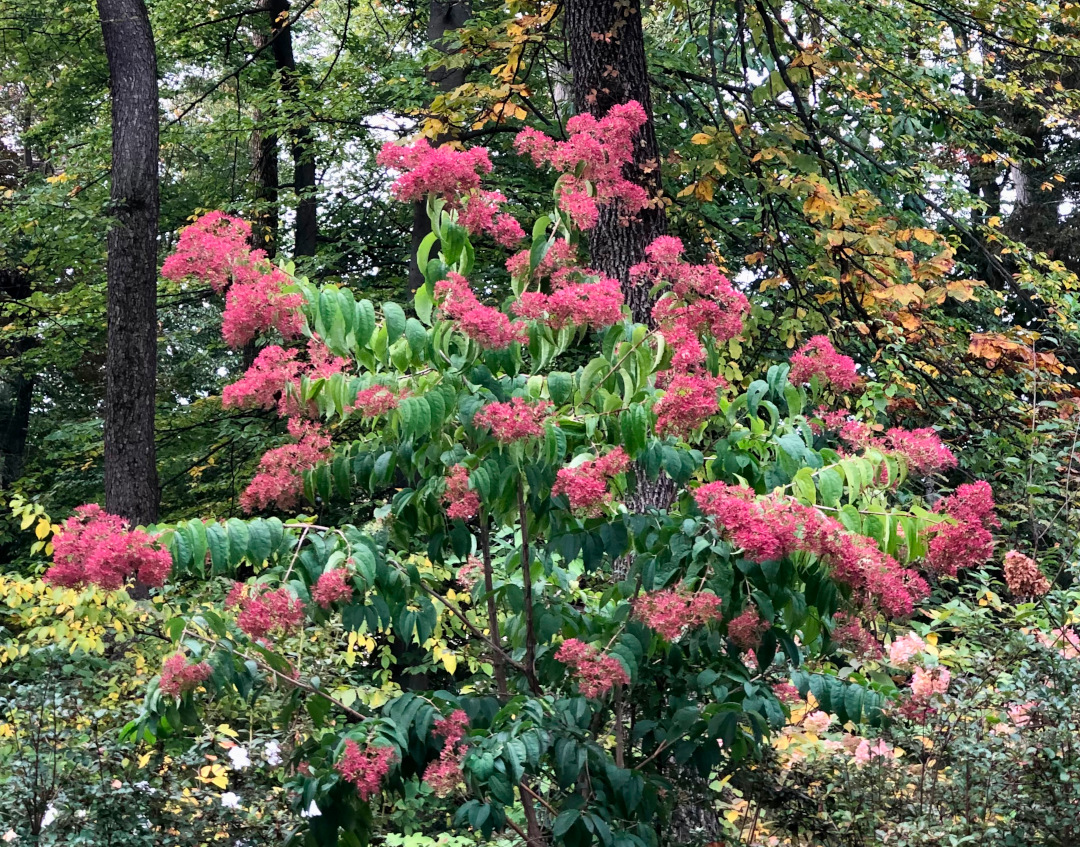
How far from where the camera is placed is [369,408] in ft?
9.92

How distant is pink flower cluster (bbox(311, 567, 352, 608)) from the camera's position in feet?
9.68

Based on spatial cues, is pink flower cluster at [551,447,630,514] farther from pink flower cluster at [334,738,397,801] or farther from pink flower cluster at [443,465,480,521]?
pink flower cluster at [334,738,397,801]

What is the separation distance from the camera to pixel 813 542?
109 inches

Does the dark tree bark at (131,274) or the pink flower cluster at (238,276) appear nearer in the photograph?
the pink flower cluster at (238,276)

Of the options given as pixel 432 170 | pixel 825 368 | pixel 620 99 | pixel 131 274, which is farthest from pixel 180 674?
pixel 131 274

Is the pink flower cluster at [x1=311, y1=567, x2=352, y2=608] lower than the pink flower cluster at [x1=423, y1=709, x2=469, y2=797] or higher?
higher

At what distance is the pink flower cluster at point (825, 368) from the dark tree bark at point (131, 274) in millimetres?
5801

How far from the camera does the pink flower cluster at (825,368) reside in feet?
11.6

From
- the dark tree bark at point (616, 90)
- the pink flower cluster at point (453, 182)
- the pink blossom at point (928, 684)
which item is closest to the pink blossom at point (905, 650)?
the pink blossom at point (928, 684)

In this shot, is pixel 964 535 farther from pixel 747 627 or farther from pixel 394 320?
pixel 394 320

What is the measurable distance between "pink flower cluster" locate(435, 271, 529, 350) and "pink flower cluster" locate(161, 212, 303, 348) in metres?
0.49

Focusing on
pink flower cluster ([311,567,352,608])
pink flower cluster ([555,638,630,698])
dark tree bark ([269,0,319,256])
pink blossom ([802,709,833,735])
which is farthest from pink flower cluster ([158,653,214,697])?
dark tree bark ([269,0,319,256])

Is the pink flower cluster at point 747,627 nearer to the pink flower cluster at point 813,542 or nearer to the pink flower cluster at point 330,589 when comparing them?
the pink flower cluster at point 813,542

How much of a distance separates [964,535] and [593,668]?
110 cm
